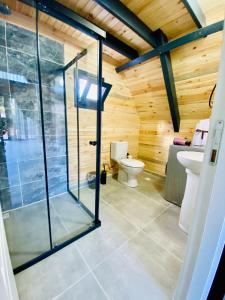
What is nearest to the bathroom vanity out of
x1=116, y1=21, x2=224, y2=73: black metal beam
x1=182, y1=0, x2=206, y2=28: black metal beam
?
x1=116, y1=21, x2=224, y2=73: black metal beam

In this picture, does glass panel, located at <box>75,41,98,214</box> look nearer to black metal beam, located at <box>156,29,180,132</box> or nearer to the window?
the window

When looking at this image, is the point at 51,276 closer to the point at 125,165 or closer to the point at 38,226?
the point at 38,226

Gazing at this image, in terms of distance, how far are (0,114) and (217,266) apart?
6.67 ft

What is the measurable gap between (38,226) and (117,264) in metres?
0.92

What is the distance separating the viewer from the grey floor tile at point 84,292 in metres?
0.92

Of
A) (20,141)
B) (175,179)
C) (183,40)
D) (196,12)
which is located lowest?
(175,179)

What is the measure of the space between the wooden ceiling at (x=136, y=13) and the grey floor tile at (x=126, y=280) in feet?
6.69

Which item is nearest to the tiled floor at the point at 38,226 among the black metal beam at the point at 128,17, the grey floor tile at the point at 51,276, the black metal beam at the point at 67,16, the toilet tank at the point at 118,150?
the grey floor tile at the point at 51,276

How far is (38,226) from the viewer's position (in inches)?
59.2

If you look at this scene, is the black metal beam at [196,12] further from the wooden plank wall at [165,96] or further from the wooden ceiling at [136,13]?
the wooden plank wall at [165,96]

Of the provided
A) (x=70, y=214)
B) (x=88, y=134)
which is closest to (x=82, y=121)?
(x=88, y=134)

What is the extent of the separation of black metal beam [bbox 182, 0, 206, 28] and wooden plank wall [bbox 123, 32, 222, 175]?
19 cm

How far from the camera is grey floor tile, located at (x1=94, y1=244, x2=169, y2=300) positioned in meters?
0.95

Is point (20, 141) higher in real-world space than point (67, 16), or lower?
lower
